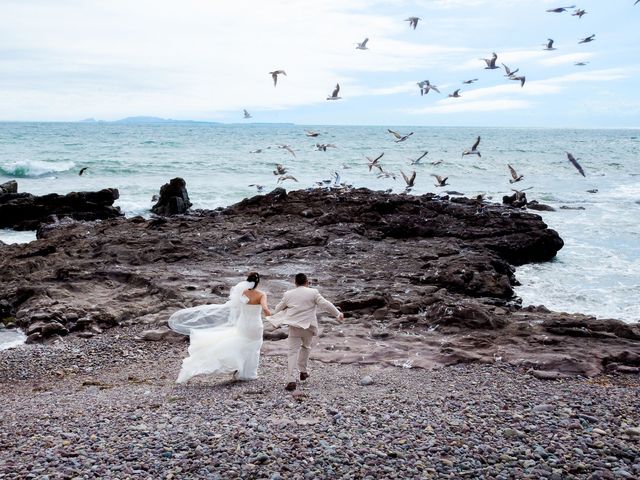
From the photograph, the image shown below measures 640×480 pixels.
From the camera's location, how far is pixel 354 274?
1659 centimetres

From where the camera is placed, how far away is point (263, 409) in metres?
8.39

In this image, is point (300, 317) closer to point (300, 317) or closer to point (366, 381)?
point (300, 317)

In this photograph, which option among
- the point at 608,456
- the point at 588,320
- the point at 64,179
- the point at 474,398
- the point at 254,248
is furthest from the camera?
the point at 64,179

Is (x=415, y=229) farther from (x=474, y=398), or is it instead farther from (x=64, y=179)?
(x=64, y=179)

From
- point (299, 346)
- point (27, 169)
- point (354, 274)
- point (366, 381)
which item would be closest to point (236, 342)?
point (299, 346)

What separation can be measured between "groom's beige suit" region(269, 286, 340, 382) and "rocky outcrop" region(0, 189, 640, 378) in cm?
156

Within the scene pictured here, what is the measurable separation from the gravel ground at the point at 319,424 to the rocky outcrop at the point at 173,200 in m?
18.1

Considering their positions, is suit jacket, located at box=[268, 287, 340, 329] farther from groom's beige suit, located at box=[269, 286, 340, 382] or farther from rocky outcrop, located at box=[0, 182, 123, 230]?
rocky outcrop, located at box=[0, 182, 123, 230]

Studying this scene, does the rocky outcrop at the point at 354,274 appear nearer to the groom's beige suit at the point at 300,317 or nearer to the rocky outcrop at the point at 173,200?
the groom's beige suit at the point at 300,317

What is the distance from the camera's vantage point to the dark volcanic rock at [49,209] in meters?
26.7

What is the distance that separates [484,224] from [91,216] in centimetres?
1532

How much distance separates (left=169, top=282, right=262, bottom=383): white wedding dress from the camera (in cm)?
966

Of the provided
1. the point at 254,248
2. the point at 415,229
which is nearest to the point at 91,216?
the point at 254,248

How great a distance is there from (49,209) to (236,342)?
20078 millimetres
